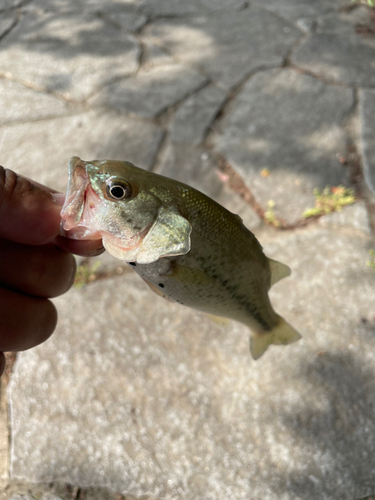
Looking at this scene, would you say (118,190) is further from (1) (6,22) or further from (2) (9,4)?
(2) (9,4)

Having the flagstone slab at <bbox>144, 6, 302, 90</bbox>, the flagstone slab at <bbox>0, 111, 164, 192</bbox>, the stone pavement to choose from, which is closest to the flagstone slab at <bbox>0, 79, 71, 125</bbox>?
the stone pavement

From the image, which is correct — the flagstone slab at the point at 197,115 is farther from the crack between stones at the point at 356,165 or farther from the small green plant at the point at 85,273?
the small green plant at the point at 85,273

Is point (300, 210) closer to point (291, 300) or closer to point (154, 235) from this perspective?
point (291, 300)

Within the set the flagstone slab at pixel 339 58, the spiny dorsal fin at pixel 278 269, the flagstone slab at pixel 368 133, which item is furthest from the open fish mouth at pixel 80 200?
the flagstone slab at pixel 339 58

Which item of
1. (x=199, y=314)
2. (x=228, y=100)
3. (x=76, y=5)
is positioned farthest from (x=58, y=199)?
(x=76, y=5)

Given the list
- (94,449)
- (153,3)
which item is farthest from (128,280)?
(153,3)
